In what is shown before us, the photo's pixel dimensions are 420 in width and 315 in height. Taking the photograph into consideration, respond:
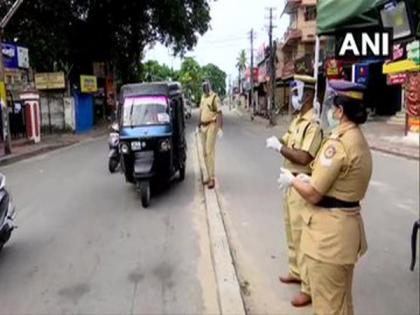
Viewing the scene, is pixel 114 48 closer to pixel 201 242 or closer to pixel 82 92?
pixel 82 92

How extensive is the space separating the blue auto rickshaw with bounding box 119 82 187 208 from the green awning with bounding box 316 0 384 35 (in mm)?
6092

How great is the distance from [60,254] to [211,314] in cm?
281

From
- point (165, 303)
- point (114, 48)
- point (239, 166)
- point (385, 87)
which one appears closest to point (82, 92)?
point (114, 48)

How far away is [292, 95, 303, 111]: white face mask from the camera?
205 inches

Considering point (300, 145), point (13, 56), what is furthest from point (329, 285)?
point (13, 56)

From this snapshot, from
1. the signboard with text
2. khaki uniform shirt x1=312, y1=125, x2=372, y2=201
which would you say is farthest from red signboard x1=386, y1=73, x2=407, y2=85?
khaki uniform shirt x1=312, y1=125, x2=372, y2=201

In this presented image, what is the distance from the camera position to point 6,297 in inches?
233

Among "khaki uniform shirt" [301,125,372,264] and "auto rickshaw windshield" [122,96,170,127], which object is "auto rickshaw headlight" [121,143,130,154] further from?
"khaki uniform shirt" [301,125,372,264]

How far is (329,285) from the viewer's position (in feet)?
12.4

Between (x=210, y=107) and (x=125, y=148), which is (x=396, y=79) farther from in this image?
(x=125, y=148)

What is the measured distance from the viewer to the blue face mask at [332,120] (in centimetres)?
356

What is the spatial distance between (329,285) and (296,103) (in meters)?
1.97

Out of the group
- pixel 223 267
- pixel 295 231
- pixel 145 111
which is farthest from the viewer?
pixel 145 111

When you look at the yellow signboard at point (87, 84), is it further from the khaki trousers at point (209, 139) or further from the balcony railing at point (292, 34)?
the khaki trousers at point (209, 139)
